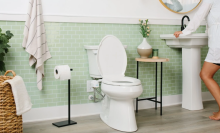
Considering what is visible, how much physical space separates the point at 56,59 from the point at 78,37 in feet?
1.22

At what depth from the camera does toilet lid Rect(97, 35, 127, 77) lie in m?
3.19

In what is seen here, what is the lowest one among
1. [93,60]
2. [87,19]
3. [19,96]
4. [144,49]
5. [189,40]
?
[19,96]

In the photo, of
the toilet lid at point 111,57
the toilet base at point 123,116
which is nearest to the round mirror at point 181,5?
the toilet lid at point 111,57

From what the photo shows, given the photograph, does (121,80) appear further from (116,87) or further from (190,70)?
(190,70)

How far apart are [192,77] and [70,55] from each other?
5.29 ft

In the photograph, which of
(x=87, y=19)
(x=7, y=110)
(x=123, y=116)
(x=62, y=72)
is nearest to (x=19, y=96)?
(x=7, y=110)

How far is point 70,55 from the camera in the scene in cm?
334

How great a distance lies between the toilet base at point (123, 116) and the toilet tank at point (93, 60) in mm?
466

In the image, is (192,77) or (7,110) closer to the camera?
(7,110)

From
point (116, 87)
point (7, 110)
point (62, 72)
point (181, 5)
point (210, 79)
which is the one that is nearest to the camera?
point (7, 110)

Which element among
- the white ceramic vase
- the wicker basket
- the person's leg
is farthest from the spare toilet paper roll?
the person's leg

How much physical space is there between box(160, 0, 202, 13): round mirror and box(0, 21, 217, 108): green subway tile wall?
1.06 ft

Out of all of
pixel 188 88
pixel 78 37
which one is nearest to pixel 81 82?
pixel 78 37

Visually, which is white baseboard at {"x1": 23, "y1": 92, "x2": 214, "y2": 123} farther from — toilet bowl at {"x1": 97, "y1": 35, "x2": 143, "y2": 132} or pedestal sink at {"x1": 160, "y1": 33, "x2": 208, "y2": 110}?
pedestal sink at {"x1": 160, "y1": 33, "x2": 208, "y2": 110}
